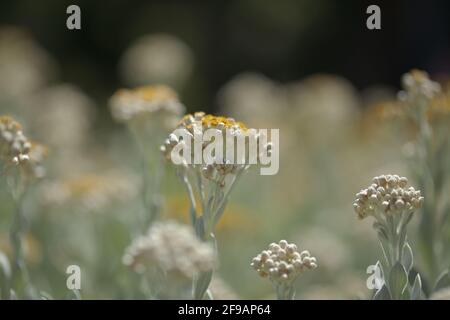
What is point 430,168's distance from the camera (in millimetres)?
2170

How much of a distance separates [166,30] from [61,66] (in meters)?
1.12

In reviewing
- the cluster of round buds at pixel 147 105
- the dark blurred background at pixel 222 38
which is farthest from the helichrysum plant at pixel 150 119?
the dark blurred background at pixel 222 38

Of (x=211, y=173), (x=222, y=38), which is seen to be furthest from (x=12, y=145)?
(x=222, y=38)

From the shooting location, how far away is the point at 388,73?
22.2 feet

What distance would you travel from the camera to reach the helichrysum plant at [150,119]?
2.23 meters

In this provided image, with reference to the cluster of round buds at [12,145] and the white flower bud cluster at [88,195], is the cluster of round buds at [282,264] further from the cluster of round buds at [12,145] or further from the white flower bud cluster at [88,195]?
the white flower bud cluster at [88,195]

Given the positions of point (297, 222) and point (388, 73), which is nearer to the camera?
point (297, 222)

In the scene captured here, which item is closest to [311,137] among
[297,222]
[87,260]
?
[297,222]

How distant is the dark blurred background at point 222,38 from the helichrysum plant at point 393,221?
505 cm

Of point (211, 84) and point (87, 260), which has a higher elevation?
point (211, 84)

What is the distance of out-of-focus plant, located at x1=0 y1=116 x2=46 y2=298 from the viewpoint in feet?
5.72

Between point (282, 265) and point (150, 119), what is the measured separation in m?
0.84

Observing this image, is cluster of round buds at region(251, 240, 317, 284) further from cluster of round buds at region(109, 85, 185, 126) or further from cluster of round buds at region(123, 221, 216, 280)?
cluster of round buds at region(109, 85, 185, 126)
